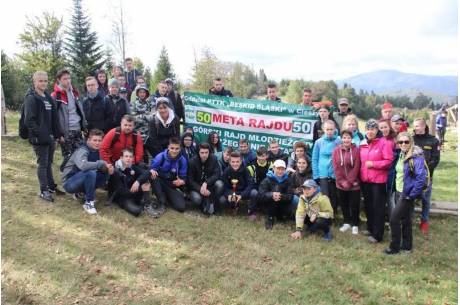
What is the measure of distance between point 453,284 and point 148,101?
697 centimetres

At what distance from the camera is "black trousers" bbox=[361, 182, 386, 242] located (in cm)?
702

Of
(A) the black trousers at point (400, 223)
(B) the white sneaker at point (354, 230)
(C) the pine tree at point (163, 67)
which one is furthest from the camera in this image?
(C) the pine tree at point (163, 67)

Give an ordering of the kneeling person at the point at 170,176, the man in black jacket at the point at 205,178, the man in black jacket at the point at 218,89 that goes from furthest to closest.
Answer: the man in black jacket at the point at 218,89 → the man in black jacket at the point at 205,178 → the kneeling person at the point at 170,176

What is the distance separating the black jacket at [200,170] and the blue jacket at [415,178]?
371 cm

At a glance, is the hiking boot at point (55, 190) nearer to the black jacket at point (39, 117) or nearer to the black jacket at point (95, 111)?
the black jacket at point (39, 117)

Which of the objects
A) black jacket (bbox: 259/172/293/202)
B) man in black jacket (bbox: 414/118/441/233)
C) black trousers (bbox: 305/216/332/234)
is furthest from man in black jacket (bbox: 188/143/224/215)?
man in black jacket (bbox: 414/118/441/233)

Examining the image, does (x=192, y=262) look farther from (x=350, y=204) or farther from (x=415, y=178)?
(x=415, y=178)

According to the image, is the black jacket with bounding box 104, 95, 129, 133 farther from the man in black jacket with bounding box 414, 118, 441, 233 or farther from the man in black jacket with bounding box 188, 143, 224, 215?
the man in black jacket with bounding box 414, 118, 441, 233

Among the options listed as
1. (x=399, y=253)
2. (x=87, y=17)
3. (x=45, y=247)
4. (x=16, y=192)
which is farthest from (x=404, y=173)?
(x=87, y=17)

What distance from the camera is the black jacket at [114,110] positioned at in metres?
8.30

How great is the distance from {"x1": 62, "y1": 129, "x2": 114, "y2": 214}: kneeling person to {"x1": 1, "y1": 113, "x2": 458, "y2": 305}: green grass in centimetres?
39

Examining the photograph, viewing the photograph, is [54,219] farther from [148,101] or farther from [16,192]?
[148,101]

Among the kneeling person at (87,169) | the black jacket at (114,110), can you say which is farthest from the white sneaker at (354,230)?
the black jacket at (114,110)

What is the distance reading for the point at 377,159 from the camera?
6887 millimetres
